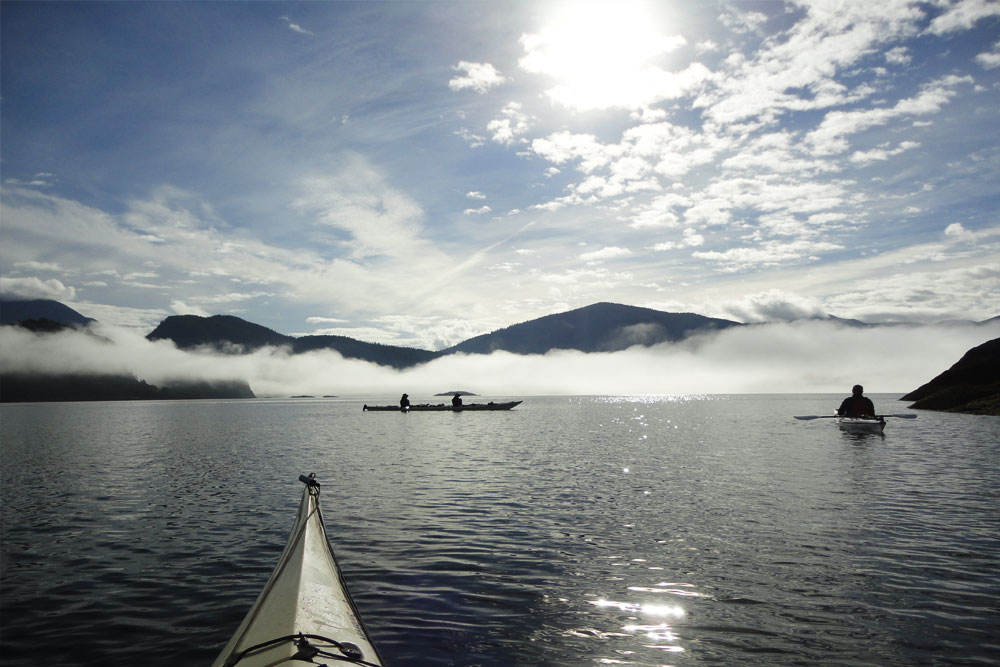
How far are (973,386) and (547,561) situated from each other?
10865 cm

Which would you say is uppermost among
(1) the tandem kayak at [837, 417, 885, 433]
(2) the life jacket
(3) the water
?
(2) the life jacket

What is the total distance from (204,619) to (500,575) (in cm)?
666

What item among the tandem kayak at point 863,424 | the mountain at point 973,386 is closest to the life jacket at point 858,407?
the tandem kayak at point 863,424

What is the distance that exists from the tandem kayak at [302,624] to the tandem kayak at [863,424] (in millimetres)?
63088

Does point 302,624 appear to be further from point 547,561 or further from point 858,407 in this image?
point 858,407

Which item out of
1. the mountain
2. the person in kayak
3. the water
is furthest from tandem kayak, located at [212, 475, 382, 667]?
the mountain

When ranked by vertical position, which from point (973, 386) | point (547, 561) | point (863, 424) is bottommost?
point (547, 561)

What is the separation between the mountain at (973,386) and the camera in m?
83.6

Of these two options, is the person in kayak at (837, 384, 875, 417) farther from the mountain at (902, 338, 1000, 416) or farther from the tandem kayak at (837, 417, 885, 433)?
the mountain at (902, 338, 1000, 416)

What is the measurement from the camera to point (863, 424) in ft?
193

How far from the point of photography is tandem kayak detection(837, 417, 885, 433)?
58.1m

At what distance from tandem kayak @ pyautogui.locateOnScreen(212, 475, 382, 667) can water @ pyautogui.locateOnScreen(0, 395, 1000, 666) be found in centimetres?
133

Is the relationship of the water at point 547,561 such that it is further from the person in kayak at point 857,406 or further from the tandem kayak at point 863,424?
the person in kayak at point 857,406

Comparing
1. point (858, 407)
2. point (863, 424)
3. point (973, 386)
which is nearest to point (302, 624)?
point (863, 424)
